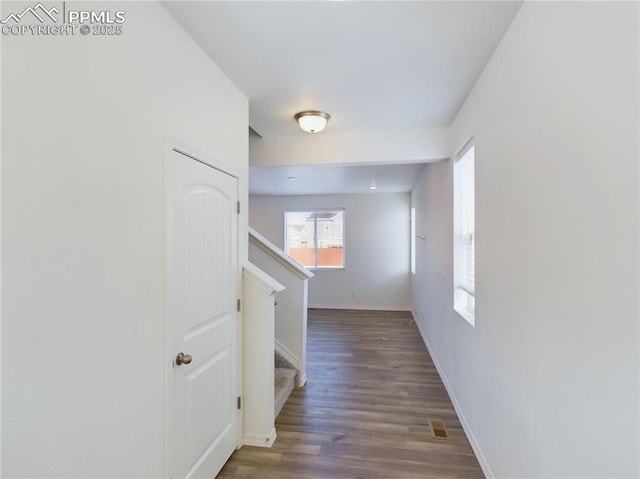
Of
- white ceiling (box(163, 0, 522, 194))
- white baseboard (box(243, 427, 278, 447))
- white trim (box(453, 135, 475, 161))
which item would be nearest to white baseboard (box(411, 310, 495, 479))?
white baseboard (box(243, 427, 278, 447))

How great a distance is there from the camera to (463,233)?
280 centimetres

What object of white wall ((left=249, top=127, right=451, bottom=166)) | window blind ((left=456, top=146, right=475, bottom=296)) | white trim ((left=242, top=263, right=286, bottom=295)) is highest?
white wall ((left=249, top=127, right=451, bottom=166))

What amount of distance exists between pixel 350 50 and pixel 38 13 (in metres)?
1.36

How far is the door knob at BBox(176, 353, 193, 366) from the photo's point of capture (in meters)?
1.62

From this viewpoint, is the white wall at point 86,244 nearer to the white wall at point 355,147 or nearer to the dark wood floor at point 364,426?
the dark wood floor at point 364,426

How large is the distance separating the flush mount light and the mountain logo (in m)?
1.81

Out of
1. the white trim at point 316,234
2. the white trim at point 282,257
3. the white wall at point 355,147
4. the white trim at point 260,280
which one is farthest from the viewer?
the white trim at point 316,234

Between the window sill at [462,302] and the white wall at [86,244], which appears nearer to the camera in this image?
the white wall at [86,244]

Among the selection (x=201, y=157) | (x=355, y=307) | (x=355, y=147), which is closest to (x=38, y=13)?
(x=201, y=157)

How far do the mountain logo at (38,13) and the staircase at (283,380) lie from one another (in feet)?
9.03

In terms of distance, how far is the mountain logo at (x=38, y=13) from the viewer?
3.00 ft

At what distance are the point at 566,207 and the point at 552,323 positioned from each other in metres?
0.45

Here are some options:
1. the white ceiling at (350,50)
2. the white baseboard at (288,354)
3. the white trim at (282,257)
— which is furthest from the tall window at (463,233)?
the white baseboard at (288,354)

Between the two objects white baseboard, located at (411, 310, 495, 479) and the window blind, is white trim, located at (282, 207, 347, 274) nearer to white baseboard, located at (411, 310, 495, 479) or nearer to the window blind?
white baseboard, located at (411, 310, 495, 479)
